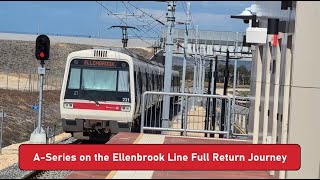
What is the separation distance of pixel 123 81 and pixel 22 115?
17910 millimetres

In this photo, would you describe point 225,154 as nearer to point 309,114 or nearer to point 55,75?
point 309,114

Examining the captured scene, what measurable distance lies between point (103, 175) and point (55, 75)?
236 ft

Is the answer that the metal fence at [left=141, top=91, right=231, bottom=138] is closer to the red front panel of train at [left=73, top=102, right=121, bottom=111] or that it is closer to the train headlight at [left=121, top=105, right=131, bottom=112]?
the train headlight at [left=121, top=105, right=131, bottom=112]

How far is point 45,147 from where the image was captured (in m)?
10.0

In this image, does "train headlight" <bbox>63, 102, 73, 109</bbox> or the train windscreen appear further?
the train windscreen

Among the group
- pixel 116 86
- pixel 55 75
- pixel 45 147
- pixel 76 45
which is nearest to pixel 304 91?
pixel 45 147

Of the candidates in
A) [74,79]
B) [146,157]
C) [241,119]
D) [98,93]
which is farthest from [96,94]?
[146,157]

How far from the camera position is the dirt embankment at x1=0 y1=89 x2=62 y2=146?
2842cm

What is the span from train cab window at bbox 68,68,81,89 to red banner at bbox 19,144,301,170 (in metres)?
8.73

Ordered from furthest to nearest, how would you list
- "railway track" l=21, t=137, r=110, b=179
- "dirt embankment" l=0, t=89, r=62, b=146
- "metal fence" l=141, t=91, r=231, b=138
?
"dirt embankment" l=0, t=89, r=62, b=146
"metal fence" l=141, t=91, r=231, b=138
"railway track" l=21, t=137, r=110, b=179

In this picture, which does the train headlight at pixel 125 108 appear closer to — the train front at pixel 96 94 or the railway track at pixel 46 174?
the train front at pixel 96 94

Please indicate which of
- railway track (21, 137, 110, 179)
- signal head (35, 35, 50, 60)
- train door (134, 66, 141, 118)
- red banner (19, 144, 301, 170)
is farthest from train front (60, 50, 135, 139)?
red banner (19, 144, 301, 170)

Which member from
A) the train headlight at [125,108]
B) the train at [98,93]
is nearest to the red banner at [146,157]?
the train at [98,93]

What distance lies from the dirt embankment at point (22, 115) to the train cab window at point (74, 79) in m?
7.58
